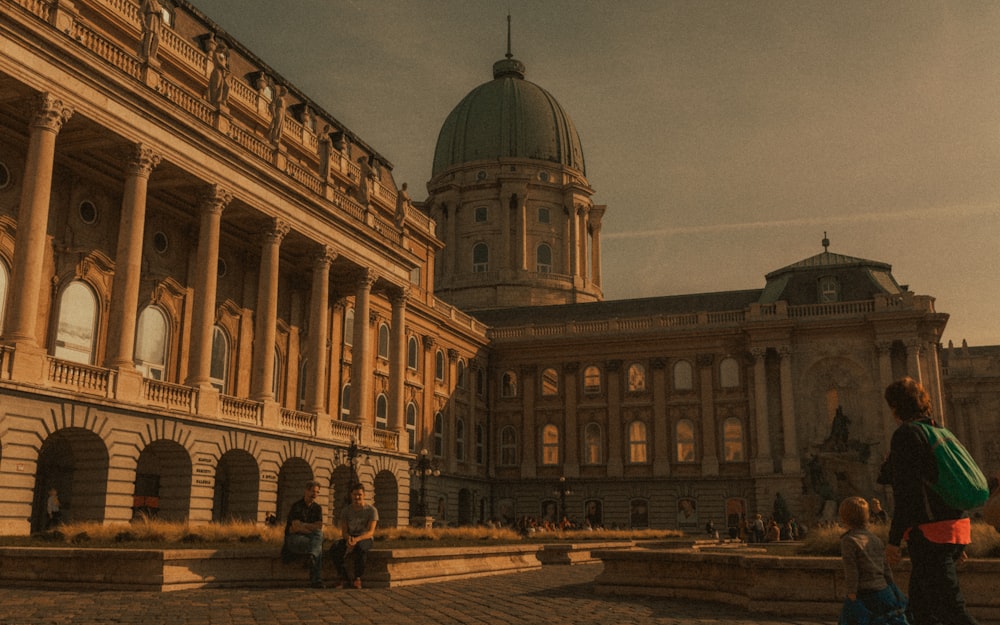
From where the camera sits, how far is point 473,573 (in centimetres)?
1991

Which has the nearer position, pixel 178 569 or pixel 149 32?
pixel 178 569

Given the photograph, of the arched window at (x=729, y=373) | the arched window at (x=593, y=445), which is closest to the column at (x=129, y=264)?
the arched window at (x=593, y=445)

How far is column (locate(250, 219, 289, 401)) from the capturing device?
115ft

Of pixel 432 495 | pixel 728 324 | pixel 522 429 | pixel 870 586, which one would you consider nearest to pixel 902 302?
pixel 728 324

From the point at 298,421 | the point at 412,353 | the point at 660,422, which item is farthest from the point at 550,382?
the point at 298,421

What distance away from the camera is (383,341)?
169ft

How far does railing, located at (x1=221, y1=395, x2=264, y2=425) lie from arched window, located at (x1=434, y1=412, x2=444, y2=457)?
2390cm

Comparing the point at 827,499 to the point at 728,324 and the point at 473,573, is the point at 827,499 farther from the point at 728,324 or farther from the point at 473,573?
the point at 473,573

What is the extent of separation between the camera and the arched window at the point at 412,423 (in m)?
54.0

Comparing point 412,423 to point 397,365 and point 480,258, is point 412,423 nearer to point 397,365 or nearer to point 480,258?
point 397,365

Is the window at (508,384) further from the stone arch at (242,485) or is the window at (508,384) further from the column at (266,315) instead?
the stone arch at (242,485)

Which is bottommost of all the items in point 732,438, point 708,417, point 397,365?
point 732,438

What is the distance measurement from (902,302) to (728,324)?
10427mm

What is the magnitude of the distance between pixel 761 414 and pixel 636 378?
8861 mm
